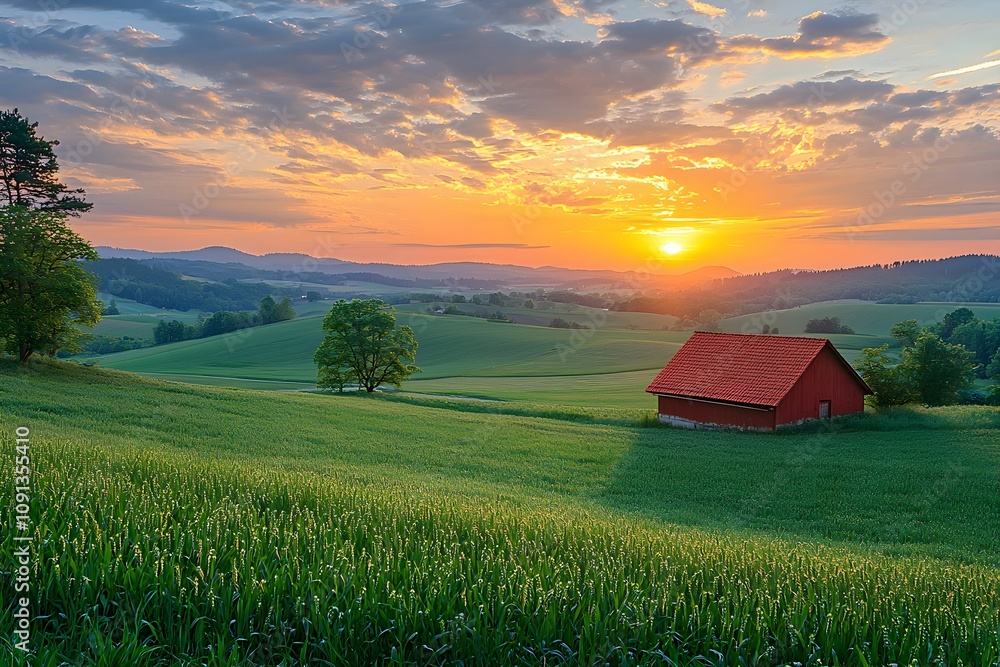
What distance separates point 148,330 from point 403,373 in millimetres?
91831

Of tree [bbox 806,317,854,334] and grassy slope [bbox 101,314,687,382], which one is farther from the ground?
tree [bbox 806,317,854,334]

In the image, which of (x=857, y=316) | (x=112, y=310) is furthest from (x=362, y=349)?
(x=857, y=316)

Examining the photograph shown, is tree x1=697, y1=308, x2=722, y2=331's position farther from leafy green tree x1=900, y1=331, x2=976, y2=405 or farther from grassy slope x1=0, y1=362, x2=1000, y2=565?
grassy slope x1=0, y1=362, x2=1000, y2=565

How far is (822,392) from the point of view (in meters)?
38.1

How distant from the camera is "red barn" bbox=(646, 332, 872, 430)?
36.2m

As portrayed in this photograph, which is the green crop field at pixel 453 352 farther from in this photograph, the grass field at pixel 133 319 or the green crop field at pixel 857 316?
the green crop field at pixel 857 316

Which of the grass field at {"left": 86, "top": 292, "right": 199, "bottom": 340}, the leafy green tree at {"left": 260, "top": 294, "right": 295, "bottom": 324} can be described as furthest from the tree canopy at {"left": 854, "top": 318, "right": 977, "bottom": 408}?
the grass field at {"left": 86, "top": 292, "right": 199, "bottom": 340}

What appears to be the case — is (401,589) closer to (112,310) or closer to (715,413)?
(715,413)

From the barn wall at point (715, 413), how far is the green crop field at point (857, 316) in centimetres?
7854

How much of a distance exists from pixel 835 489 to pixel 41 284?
39.7m

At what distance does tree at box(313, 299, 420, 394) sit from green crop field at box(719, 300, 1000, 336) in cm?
7352

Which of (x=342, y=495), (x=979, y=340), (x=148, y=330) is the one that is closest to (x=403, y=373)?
(x=342, y=495)

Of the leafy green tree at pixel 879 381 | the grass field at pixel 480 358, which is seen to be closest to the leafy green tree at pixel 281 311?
the grass field at pixel 480 358

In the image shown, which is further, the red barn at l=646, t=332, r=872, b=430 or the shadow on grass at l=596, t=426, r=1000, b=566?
the red barn at l=646, t=332, r=872, b=430
